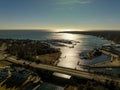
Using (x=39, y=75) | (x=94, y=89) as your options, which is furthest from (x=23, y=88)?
(x=94, y=89)

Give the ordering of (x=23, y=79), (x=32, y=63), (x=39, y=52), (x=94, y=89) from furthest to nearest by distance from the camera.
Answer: (x=39, y=52) < (x=32, y=63) < (x=23, y=79) < (x=94, y=89)

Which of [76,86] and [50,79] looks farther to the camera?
[50,79]

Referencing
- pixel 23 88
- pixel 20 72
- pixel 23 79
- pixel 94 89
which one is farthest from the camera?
pixel 20 72

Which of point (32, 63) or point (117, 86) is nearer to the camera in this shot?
point (117, 86)

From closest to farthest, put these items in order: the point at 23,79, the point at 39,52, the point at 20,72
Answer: the point at 23,79, the point at 20,72, the point at 39,52

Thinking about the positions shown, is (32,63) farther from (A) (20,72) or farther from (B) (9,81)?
(B) (9,81)

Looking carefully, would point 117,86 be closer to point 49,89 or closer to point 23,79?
point 49,89

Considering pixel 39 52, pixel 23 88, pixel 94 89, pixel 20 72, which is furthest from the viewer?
pixel 39 52

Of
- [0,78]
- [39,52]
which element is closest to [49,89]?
[0,78]
